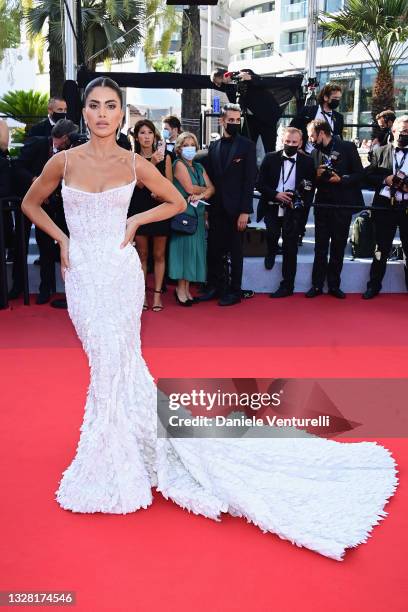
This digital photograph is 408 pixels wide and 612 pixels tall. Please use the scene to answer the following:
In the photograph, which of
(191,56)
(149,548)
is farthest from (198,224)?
(191,56)

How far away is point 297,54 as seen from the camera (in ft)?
125

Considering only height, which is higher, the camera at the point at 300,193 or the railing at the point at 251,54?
the railing at the point at 251,54

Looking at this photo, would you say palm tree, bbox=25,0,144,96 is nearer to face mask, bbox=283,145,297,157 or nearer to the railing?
face mask, bbox=283,145,297,157

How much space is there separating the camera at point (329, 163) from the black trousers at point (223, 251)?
1.04 m

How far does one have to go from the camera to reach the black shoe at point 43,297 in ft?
23.1

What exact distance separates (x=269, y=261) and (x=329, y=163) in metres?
1.19

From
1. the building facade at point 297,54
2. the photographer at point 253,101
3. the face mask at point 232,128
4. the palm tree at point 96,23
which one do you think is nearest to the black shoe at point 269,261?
the face mask at point 232,128

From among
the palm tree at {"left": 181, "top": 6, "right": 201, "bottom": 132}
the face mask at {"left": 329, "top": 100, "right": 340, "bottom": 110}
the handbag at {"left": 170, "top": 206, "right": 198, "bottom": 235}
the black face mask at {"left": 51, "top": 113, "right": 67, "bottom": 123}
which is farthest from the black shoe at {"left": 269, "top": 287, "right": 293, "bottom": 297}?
the palm tree at {"left": 181, "top": 6, "right": 201, "bottom": 132}

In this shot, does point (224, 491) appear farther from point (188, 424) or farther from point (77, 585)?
point (77, 585)

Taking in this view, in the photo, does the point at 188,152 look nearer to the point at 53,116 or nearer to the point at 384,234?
the point at 53,116

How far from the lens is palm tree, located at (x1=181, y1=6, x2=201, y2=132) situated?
15.0m

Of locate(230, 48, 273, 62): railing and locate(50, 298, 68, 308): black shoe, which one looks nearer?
locate(50, 298, 68, 308): black shoe

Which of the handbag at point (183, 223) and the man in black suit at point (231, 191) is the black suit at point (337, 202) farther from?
the handbag at point (183, 223)

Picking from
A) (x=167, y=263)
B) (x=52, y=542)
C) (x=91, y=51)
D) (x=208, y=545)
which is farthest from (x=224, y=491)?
(x=91, y=51)
